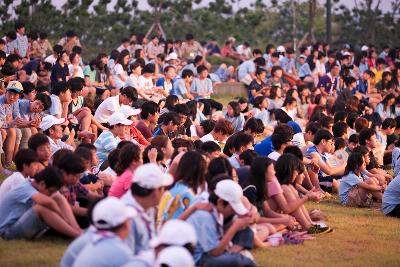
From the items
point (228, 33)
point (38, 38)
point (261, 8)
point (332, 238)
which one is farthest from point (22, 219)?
point (261, 8)

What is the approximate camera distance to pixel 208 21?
37.2m

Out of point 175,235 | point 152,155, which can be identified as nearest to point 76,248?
point 175,235

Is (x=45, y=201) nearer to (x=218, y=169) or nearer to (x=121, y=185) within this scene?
(x=121, y=185)

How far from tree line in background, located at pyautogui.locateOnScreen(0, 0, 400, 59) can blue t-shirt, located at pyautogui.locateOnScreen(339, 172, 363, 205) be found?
1850 centimetres

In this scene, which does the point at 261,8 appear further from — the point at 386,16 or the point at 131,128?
the point at 131,128

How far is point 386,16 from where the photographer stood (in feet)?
131

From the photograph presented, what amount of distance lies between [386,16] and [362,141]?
25.7 meters

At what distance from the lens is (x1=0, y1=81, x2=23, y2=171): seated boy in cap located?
13977mm

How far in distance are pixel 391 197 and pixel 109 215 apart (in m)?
6.50

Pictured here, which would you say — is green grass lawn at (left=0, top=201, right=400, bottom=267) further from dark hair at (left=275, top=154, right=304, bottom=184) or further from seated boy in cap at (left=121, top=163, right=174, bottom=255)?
seated boy in cap at (left=121, top=163, right=174, bottom=255)

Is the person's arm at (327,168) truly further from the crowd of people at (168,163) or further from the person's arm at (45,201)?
the person's arm at (45,201)

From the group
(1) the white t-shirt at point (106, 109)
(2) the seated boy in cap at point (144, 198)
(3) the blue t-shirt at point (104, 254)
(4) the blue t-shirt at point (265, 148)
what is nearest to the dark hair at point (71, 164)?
(2) the seated boy in cap at point (144, 198)

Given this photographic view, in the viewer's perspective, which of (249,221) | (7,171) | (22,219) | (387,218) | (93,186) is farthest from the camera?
(7,171)

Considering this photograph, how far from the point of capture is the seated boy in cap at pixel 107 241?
22.2 ft
